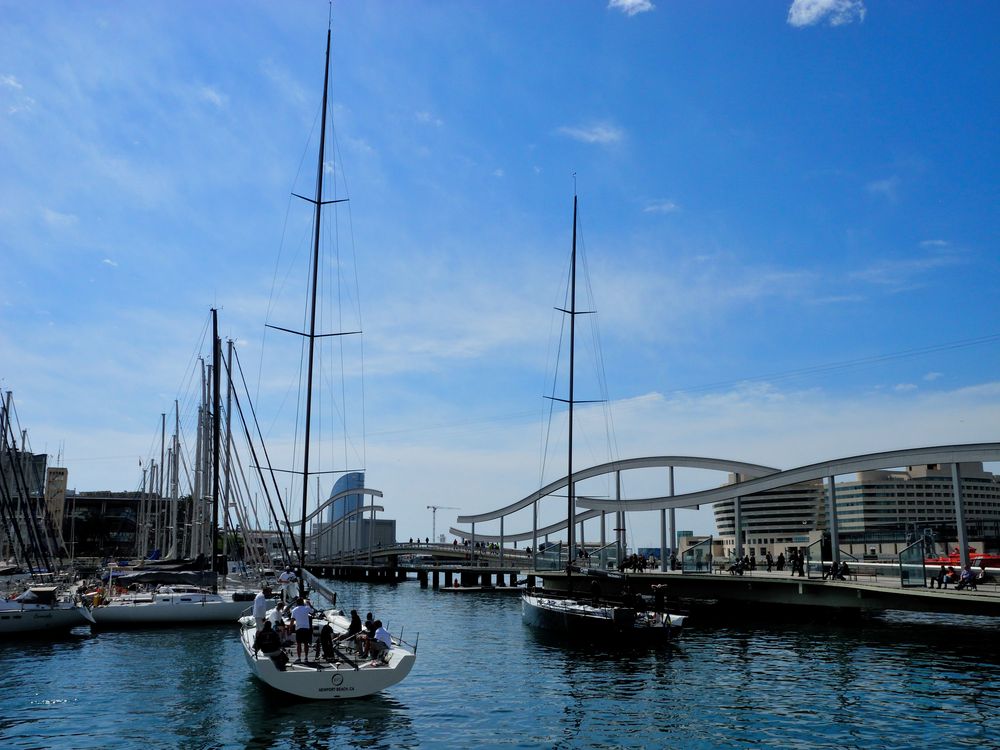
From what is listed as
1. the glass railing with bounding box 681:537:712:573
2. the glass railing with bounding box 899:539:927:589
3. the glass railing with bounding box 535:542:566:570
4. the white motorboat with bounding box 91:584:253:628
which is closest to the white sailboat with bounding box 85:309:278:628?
the white motorboat with bounding box 91:584:253:628

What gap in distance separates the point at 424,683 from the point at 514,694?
3205mm

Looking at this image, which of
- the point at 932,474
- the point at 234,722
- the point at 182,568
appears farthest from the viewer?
the point at 932,474

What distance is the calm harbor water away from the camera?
1783 cm

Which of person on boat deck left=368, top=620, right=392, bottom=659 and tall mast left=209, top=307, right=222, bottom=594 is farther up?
tall mast left=209, top=307, right=222, bottom=594

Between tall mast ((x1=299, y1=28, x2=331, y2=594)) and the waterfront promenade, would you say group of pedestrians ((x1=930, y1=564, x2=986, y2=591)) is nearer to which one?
the waterfront promenade

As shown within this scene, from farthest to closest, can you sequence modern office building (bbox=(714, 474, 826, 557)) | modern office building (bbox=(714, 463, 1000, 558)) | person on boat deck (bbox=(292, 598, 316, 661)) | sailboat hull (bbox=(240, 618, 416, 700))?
modern office building (bbox=(714, 474, 826, 557)) → modern office building (bbox=(714, 463, 1000, 558)) → person on boat deck (bbox=(292, 598, 316, 661)) → sailboat hull (bbox=(240, 618, 416, 700))

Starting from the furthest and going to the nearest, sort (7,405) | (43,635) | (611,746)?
(7,405) → (43,635) → (611,746)

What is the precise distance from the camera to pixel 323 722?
18.5 metres

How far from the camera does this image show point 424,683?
80.7 feet

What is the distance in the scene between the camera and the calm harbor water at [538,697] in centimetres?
1783

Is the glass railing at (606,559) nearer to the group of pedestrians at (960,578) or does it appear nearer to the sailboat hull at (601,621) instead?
the sailboat hull at (601,621)

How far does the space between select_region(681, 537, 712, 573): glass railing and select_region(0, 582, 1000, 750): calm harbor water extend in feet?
45.7

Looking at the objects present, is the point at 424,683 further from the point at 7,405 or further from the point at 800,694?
the point at 7,405

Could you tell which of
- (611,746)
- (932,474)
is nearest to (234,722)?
Result: (611,746)
